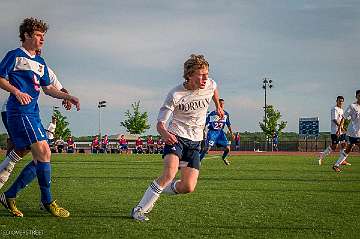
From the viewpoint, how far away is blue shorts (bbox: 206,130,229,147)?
20.6m

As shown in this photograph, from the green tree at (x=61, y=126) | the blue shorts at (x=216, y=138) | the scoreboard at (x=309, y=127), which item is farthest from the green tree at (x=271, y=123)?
the blue shorts at (x=216, y=138)

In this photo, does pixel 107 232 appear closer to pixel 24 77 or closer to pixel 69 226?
pixel 69 226

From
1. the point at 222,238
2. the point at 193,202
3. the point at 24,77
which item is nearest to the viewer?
the point at 222,238

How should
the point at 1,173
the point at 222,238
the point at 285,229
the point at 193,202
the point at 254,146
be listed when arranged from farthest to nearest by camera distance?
1. the point at 254,146
2. the point at 193,202
3. the point at 1,173
4. the point at 285,229
5. the point at 222,238

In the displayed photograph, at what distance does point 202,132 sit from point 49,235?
272 cm

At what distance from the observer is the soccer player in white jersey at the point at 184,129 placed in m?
6.69

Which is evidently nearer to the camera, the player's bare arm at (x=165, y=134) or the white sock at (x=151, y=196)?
the player's bare arm at (x=165, y=134)

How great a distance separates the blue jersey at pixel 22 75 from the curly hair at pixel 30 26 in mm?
233

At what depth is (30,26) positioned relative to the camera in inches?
265

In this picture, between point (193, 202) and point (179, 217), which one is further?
point (193, 202)

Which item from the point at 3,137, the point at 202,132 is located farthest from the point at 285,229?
the point at 3,137

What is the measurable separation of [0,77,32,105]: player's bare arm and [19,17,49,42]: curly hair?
76 cm

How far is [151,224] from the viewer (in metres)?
6.27

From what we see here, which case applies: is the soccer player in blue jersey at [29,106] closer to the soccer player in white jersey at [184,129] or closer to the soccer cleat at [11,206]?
the soccer cleat at [11,206]
